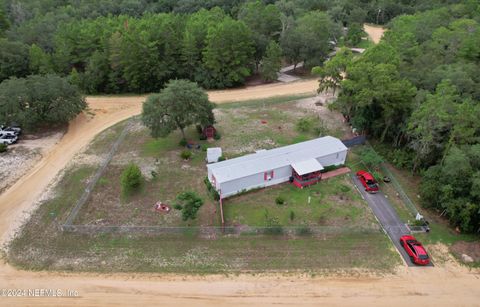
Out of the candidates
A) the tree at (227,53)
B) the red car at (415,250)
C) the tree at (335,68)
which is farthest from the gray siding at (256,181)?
the tree at (227,53)

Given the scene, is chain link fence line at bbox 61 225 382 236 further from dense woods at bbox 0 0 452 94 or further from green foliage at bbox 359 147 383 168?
dense woods at bbox 0 0 452 94

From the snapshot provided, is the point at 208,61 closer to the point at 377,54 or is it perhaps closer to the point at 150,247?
the point at 377,54

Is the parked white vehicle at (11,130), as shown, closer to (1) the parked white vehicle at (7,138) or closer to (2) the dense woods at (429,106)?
(1) the parked white vehicle at (7,138)

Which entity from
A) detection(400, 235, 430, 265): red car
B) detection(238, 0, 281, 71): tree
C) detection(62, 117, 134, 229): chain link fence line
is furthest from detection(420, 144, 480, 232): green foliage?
detection(238, 0, 281, 71): tree

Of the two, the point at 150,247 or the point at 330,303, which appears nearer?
the point at 330,303

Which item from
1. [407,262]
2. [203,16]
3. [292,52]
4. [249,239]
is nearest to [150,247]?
[249,239]
